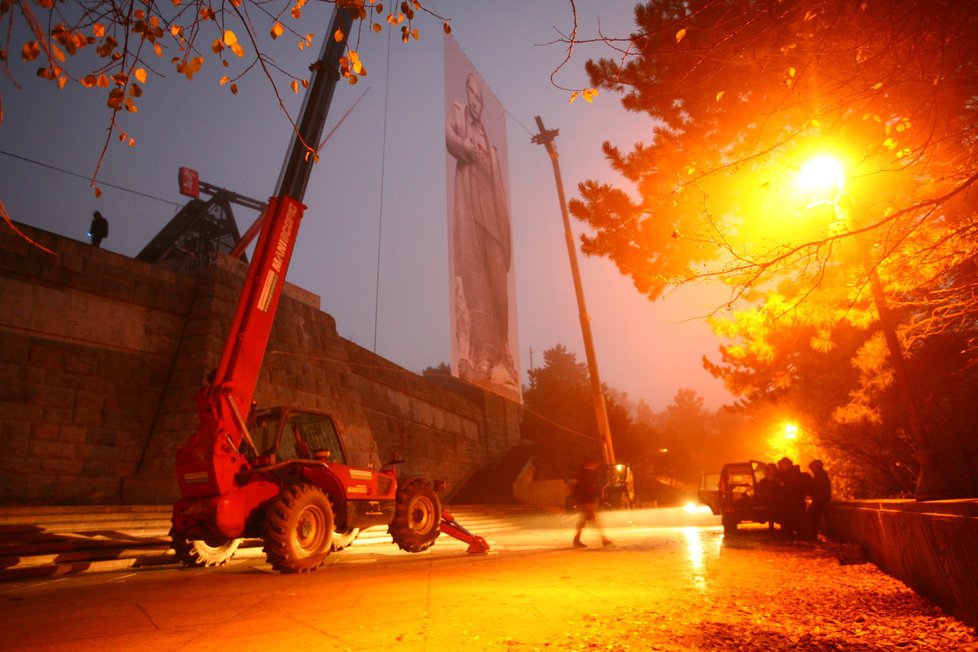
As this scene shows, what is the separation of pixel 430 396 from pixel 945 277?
68.3 ft

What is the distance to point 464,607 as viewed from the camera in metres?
4.55

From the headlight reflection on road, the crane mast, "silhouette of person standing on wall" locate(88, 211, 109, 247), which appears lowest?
the headlight reflection on road

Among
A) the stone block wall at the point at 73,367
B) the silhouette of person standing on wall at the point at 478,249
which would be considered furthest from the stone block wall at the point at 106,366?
the silhouette of person standing on wall at the point at 478,249

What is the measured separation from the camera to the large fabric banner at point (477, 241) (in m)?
19.5

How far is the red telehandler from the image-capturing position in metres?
6.54

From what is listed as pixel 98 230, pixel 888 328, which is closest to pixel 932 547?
pixel 888 328

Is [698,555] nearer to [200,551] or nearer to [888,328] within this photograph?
[888,328]

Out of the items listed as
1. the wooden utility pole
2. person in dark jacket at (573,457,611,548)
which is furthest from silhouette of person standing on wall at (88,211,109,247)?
the wooden utility pole

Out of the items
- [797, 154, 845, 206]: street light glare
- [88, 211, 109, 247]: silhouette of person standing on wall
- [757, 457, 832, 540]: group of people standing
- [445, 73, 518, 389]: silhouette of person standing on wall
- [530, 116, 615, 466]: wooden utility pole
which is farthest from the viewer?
[530, 116, 615, 466]: wooden utility pole

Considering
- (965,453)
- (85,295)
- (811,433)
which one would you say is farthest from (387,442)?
(965,453)

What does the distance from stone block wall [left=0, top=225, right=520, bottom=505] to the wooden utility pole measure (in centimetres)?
1080

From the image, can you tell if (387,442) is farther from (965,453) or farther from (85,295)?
(965,453)

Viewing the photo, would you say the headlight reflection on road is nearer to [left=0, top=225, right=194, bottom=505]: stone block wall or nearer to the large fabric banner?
the large fabric banner

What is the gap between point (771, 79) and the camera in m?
8.55
